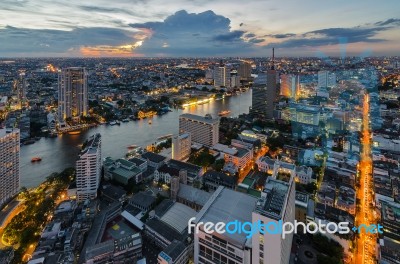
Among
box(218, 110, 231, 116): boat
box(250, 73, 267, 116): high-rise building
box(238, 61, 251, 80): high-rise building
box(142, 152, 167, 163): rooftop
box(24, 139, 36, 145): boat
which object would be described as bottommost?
box(142, 152, 167, 163): rooftop

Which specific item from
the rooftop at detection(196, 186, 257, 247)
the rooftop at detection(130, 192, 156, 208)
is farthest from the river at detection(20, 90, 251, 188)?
the rooftop at detection(196, 186, 257, 247)

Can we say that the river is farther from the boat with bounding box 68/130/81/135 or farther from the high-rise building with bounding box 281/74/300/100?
the high-rise building with bounding box 281/74/300/100

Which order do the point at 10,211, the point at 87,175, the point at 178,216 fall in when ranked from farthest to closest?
the point at 87,175, the point at 10,211, the point at 178,216

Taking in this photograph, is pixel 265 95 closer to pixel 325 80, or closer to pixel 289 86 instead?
pixel 289 86

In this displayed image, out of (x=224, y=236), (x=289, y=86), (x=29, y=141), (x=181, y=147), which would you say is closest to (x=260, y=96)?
(x=289, y=86)

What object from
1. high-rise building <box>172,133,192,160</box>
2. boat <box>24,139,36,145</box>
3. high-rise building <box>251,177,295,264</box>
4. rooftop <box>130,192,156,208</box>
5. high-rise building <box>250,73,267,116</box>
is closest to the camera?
high-rise building <box>251,177,295,264</box>

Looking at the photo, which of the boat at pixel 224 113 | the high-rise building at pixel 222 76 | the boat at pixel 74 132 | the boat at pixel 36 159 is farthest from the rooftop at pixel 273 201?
the high-rise building at pixel 222 76

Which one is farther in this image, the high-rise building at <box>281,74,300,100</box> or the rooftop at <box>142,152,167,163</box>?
the high-rise building at <box>281,74,300,100</box>
